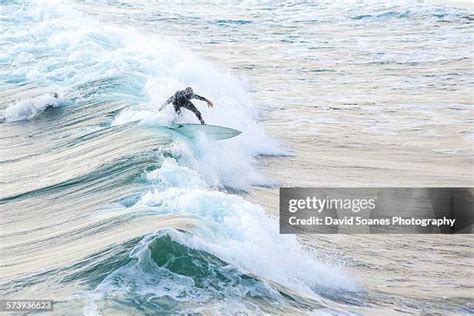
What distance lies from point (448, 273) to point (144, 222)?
1.53 metres

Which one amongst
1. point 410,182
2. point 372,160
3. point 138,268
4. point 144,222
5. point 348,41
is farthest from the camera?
point 348,41

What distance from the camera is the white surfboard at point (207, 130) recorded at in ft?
17.3

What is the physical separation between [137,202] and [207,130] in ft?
3.50

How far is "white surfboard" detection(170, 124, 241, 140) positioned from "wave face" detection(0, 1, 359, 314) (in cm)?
5

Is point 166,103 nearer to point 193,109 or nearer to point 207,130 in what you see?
point 193,109

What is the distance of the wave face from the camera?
3.49m

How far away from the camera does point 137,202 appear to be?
4.37 metres

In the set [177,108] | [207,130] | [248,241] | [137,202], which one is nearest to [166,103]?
[177,108]

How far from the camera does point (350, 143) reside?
5.62 metres

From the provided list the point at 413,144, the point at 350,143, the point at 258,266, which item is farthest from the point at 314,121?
the point at 258,266

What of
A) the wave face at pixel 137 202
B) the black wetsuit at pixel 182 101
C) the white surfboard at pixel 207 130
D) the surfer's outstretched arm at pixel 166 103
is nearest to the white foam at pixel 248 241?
the wave face at pixel 137 202

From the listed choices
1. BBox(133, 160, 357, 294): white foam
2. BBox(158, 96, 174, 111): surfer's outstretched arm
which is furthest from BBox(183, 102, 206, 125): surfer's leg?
BBox(133, 160, 357, 294): white foam

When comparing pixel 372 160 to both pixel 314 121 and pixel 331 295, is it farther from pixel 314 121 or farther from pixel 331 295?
pixel 331 295

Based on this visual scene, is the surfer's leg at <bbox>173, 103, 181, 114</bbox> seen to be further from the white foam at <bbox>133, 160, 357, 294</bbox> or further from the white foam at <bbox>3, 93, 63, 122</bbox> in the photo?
the white foam at <bbox>133, 160, 357, 294</bbox>
